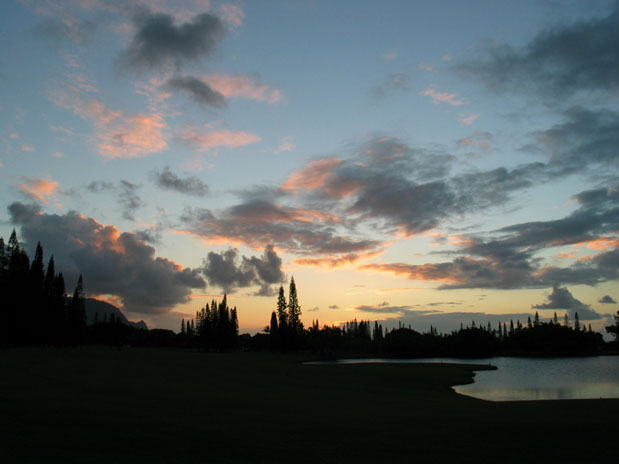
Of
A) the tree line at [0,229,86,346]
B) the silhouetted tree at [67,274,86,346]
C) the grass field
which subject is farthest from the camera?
the silhouetted tree at [67,274,86,346]

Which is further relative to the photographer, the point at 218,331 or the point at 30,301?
the point at 218,331

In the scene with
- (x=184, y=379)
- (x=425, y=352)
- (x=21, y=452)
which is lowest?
(x=425, y=352)

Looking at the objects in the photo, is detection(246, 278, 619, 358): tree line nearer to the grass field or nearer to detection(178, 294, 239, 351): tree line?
detection(178, 294, 239, 351): tree line

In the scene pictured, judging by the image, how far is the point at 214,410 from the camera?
74.9ft

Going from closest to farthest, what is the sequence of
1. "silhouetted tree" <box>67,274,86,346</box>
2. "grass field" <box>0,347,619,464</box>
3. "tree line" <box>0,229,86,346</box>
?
"grass field" <box>0,347,619,464</box>
"tree line" <box>0,229,86,346</box>
"silhouetted tree" <box>67,274,86,346</box>

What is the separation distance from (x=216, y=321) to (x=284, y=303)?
115 ft

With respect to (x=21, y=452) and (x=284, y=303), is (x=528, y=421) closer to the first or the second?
(x=21, y=452)

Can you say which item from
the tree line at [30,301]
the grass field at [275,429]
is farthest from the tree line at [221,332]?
the grass field at [275,429]

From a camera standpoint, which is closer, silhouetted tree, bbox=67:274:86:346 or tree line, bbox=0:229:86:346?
tree line, bbox=0:229:86:346

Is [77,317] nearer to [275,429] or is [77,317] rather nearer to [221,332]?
[221,332]

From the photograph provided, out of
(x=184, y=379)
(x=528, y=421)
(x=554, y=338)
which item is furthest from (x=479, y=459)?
(x=554, y=338)

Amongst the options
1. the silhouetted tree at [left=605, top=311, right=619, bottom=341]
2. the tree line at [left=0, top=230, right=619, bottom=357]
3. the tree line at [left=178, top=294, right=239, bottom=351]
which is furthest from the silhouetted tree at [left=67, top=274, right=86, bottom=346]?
the silhouetted tree at [left=605, top=311, right=619, bottom=341]

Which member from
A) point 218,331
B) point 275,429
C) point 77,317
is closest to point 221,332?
point 218,331

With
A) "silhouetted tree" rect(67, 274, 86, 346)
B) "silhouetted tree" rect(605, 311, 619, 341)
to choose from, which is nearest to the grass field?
"silhouetted tree" rect(67, 274, 86, 346)
